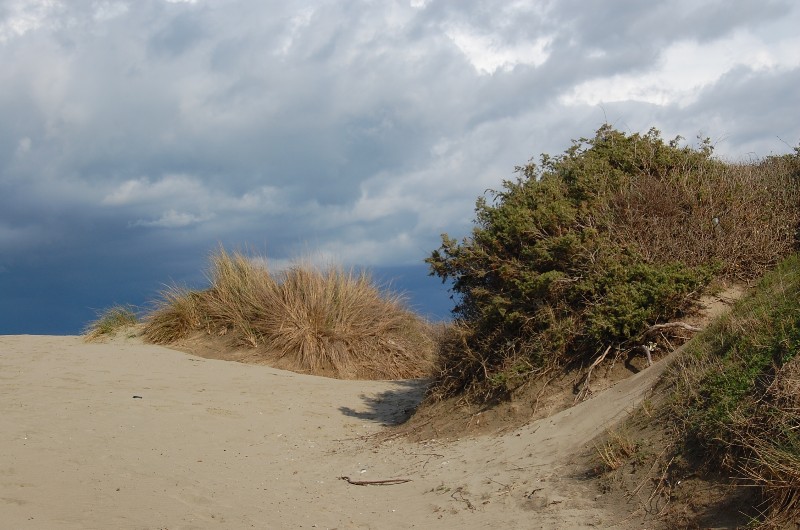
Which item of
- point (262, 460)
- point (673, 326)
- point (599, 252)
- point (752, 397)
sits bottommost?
point (262, 460)

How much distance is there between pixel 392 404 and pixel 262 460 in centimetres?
385

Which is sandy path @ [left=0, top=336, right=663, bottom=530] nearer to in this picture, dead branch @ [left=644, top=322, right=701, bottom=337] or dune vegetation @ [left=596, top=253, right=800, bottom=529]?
dune vegetation @ [left=596, top=253, right=800, bottom=529]

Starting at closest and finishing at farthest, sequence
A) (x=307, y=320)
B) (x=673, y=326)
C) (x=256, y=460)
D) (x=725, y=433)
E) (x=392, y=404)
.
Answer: (x=725, y=433)
(x=673, y=326)
(x=256, y=460)
(x=392, y=404)
(x=307, y=320)

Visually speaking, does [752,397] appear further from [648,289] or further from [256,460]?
[256,460]

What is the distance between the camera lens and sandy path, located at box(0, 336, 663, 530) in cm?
688

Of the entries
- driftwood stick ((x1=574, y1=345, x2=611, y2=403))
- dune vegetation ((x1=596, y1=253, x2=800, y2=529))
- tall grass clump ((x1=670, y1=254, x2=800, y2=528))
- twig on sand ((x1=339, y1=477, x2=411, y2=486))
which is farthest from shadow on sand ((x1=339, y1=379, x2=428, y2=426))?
tall grass clump ((x1=670, y1=254, x2=800, y2=528))

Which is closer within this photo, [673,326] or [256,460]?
[673,326]

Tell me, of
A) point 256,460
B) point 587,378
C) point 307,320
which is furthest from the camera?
point 307,320

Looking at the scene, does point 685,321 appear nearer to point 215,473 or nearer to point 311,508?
point 311,508

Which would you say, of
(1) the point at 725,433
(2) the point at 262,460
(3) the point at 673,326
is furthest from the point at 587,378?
(2) the point at 262,460

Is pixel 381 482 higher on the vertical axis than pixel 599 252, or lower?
lower

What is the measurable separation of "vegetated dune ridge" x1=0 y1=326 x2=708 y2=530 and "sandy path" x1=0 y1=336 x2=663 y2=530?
0.02 meters

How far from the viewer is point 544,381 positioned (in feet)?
29.5

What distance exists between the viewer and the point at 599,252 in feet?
29.7
